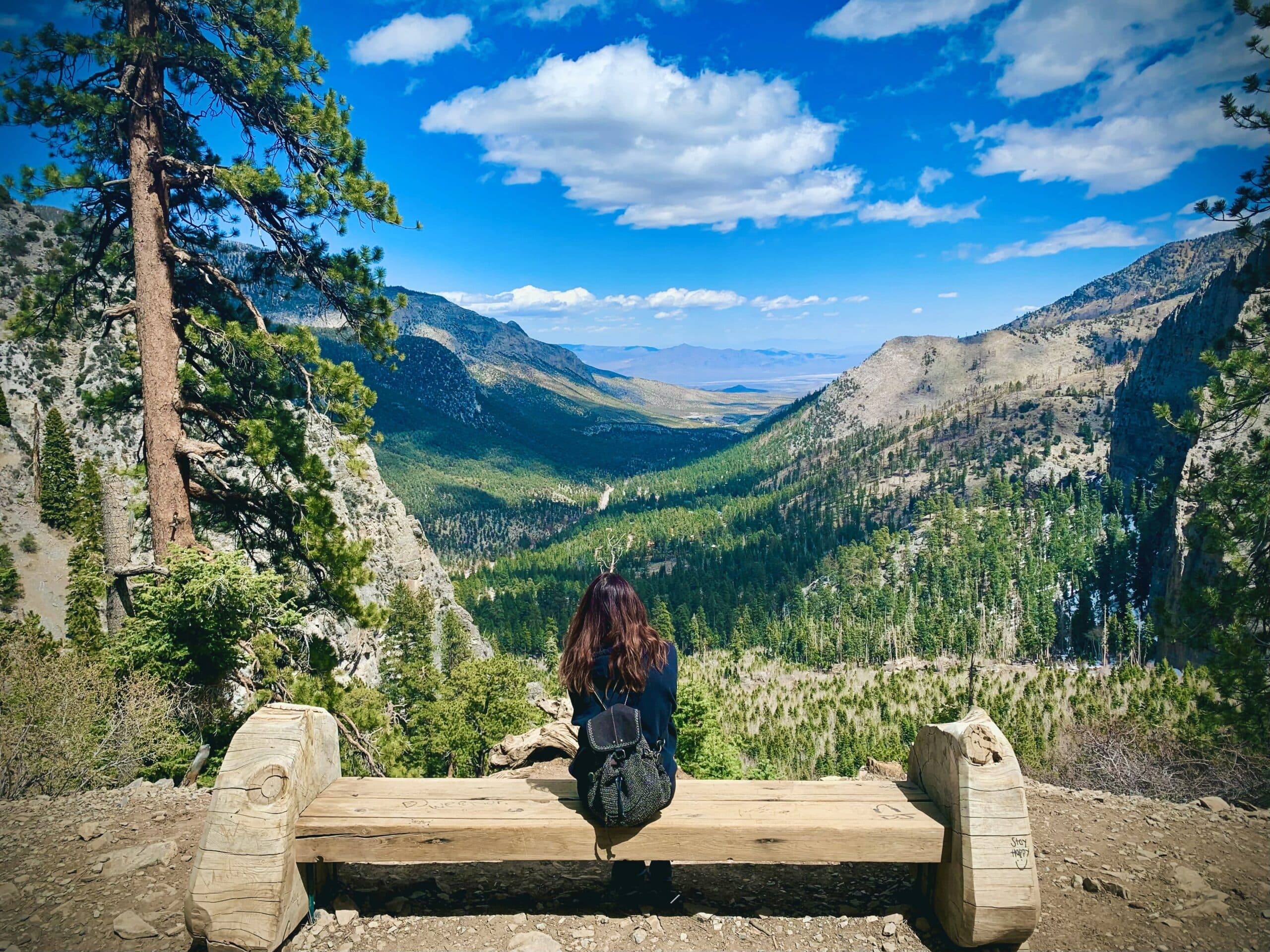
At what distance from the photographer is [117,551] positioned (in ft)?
49.7

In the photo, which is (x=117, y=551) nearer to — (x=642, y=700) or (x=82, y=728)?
(x=82, y=728)

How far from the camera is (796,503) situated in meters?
192

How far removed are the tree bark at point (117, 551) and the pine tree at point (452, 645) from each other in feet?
145

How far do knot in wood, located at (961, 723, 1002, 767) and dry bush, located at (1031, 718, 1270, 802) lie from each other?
6498mm

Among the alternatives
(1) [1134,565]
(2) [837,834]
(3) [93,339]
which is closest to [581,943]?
(2) [837,834]

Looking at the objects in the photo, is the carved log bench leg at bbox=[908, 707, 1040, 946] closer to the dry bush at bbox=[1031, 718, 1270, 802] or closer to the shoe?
the shoe

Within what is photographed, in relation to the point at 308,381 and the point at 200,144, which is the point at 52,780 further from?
the point at 200,144

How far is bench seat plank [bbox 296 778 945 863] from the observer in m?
4.49

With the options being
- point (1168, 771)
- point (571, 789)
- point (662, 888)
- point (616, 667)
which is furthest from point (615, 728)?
point (1168, 771)

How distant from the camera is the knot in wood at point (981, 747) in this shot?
4.33 meters

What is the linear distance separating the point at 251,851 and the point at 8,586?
147 ft

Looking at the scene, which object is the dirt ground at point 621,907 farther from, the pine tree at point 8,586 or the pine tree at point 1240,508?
the pine tree at point 8,586

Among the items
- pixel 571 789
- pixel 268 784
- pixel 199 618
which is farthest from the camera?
pixel 199 618

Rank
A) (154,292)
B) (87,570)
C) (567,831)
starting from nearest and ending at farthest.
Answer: (567,831), (154,292), (87,570)
